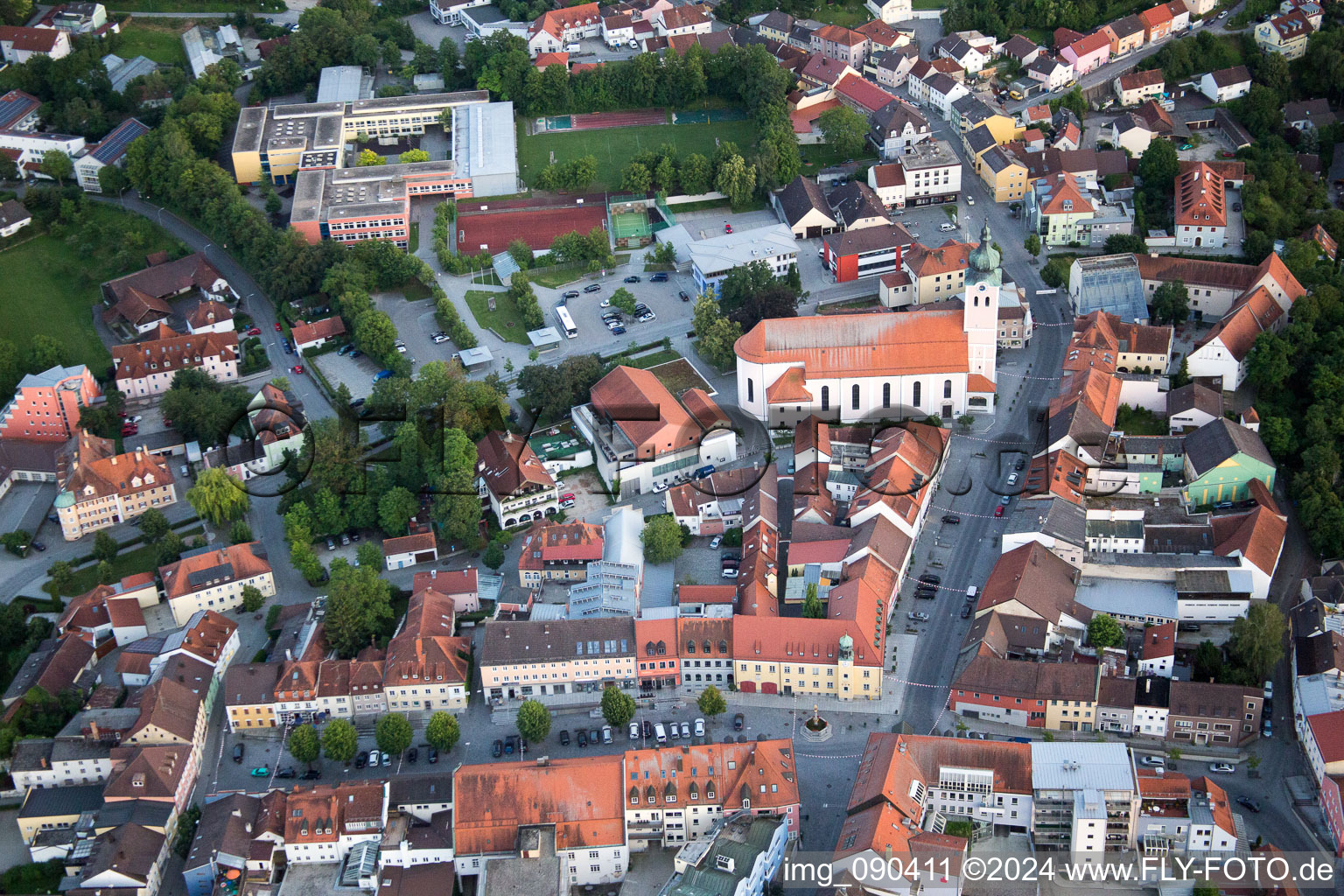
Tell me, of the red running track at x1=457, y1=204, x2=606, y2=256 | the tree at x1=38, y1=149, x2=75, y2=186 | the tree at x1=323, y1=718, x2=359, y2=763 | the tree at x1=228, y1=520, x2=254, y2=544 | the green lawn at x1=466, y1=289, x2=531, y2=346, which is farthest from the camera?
the tree at x1=38, y1=149, x2=75, y2=186

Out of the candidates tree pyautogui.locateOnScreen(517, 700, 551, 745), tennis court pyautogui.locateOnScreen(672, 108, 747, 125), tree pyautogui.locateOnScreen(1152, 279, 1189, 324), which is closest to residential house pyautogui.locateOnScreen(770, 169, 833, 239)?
tennis court pyautogui.locateOnScreen(672, 108, 747, 125)

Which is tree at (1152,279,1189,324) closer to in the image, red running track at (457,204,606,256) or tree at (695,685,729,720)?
red running track at (457,204,606,256)

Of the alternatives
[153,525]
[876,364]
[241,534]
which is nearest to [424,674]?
[241,534]

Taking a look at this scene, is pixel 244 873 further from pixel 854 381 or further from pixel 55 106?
pixel 55 106

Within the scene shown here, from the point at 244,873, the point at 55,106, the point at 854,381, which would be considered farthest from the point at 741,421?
the point at 55,106

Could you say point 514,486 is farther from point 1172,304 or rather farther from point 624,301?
point 1172,304

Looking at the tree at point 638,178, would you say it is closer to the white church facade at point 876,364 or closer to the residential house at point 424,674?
the white church facade at point 876,364

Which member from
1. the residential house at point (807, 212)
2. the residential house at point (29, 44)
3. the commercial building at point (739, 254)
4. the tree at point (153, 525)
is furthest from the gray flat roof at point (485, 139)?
the tree at point (153, 525)
